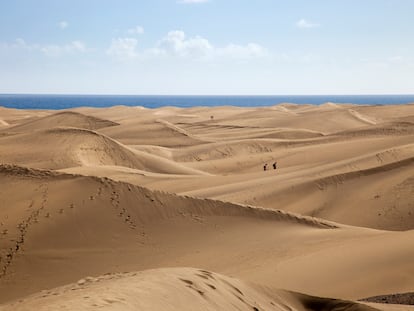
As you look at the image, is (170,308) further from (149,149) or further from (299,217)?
(149,149)

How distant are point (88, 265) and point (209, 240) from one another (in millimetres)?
2479

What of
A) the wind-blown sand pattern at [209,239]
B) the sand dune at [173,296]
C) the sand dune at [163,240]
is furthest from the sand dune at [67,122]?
the sand dune at [173,296]

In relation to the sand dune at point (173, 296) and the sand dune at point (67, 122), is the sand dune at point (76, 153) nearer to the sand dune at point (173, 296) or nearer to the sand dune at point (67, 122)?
the sand dune at point (67, 122)

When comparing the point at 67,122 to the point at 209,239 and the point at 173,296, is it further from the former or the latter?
the point at 173,296

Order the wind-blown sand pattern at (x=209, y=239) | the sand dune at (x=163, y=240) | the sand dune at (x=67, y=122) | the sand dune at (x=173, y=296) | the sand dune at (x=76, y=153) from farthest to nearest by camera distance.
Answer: the sand dune at (x=67, y=122)
the sand dune at (x=76, y=153)
the sand dune at (x=163, y=240)
the wind-blown sand pattern at (x=209, y=239)
the sand dune at (x=173, y=296)

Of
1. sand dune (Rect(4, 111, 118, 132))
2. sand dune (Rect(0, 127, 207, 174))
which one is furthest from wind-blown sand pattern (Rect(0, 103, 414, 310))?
sand dune (Rect(4, 111, 118, 132))

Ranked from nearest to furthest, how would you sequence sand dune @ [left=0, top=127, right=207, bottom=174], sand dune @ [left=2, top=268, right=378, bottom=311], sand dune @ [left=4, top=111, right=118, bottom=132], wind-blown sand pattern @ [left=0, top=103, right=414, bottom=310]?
1. sand dune @ [left=2, top=268, right=378, bottom=311]
2. wind-blown sand pattern @ [left=0, top=103, right=414, bottom=310]
3. sand dune @ [left=0, top=127, right=207, bottom=174]
4. sand dune @ [left=4, top=111, right=118, bottom=132]

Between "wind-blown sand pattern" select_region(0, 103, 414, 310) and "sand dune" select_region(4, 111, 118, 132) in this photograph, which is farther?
"sand dune" select_region(4, 111, 118, 132)

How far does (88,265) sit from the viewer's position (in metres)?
9.58

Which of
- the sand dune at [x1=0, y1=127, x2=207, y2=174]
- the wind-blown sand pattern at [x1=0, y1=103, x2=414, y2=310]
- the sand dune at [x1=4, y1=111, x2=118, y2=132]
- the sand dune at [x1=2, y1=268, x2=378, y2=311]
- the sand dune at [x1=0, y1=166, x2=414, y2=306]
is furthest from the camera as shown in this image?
the sand dune at [x1=4, y1=111, x2=118, y2=132]

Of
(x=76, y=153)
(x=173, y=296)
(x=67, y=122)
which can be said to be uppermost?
(x=67, y=122)

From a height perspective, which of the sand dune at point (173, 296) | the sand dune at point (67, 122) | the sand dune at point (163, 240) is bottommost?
the sand dune at point (163, 240)

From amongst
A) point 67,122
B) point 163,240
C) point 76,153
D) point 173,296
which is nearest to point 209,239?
point 163,240

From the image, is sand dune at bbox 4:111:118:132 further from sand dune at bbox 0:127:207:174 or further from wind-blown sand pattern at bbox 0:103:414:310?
wind-blown sand pattern at bbox 0:103:414:310
